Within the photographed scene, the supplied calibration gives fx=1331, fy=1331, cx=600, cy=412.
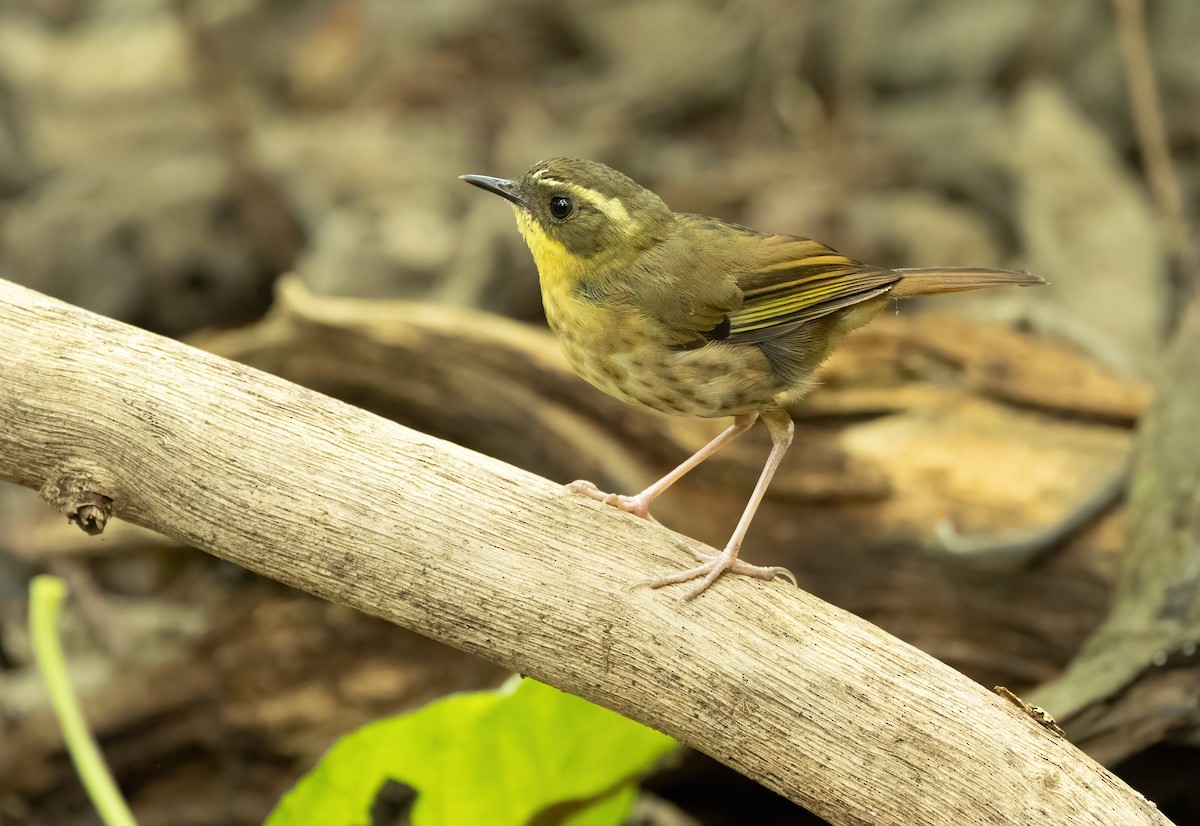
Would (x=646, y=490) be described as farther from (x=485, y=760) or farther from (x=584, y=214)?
(x=485, y=760)

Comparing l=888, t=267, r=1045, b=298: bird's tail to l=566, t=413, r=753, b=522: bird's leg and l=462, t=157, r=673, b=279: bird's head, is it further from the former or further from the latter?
l=462, t=157, r=673, b=279: bird's head

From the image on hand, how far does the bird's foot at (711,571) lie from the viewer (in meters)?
3.09

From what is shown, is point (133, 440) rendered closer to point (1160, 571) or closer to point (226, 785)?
point (226, 785)

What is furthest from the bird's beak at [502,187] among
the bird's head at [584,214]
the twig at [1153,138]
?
the twig at [1153,138]

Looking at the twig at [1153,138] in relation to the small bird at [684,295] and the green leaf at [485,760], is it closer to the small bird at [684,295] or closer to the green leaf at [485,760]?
the small bird at [684,295]

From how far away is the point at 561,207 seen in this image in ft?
12.3

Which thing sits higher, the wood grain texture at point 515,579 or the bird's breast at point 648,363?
the bird's breast at point 648,363

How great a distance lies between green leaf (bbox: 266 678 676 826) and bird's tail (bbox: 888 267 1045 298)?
144 centimetres

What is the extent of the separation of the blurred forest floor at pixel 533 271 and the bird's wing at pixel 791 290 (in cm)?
108

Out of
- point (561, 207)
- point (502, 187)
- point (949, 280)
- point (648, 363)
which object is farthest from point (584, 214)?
point (949, 280)

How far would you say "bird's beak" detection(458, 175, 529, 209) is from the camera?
379 cm

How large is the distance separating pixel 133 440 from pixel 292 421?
1.18 ft

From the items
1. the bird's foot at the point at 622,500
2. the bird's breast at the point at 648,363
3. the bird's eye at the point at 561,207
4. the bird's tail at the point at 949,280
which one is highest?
the bird's tail at the point at 949,280

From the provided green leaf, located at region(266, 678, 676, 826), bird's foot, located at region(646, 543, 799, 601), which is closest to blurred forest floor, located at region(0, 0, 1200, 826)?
green leaf, located at region(266, 678, 676, 826)
